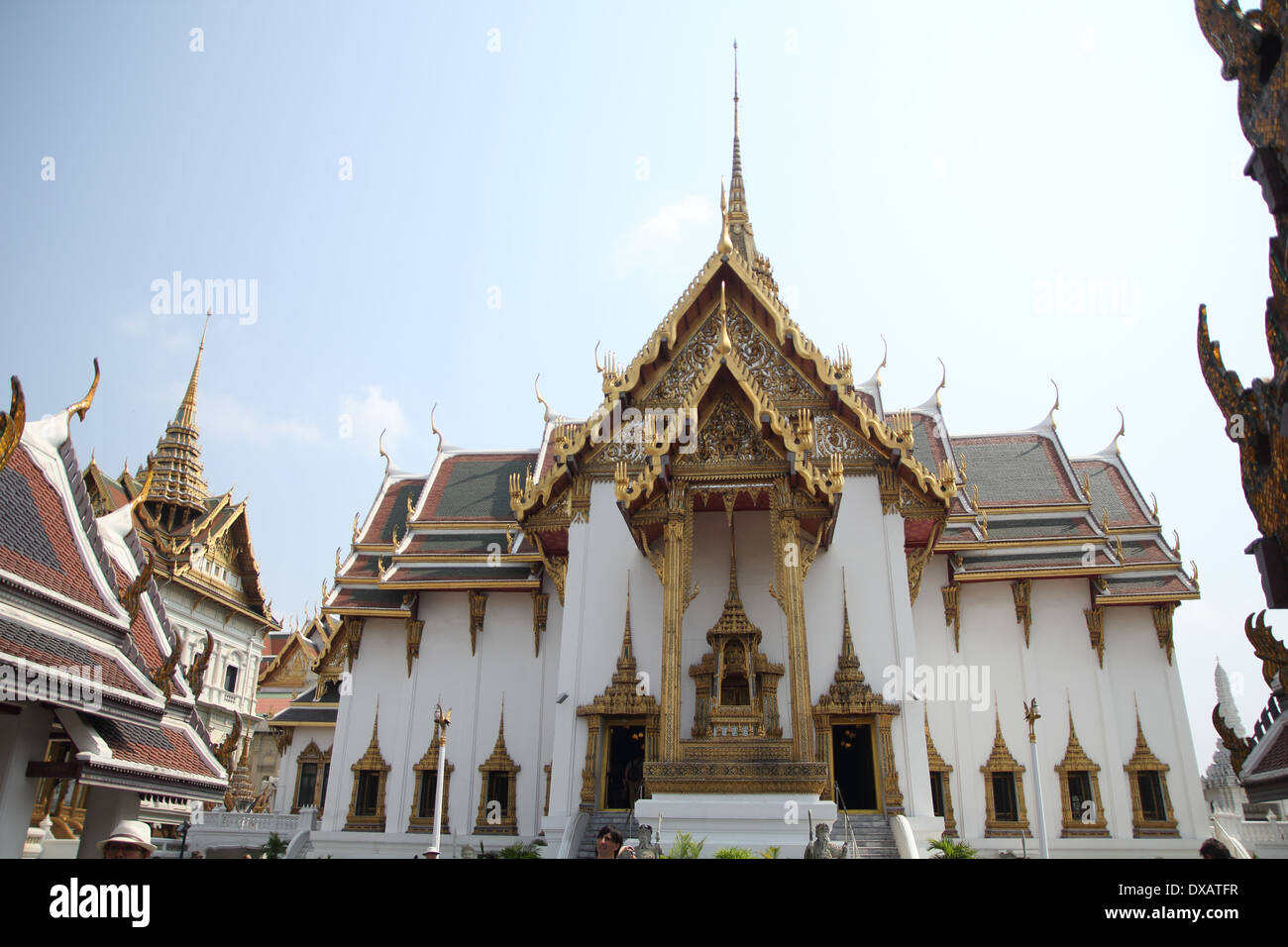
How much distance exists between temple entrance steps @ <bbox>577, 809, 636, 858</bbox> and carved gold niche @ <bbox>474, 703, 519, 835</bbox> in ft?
9.47

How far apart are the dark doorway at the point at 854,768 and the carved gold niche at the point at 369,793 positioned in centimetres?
732

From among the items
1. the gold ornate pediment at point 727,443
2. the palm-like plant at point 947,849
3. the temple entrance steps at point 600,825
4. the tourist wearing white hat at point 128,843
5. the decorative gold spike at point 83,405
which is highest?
the gold ornate pediment at point 727,443

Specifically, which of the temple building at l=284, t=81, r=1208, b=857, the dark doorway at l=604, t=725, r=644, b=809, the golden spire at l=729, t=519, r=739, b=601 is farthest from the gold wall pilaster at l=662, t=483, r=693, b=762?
the dark doorway at l=604, t=725, r=644, b=809

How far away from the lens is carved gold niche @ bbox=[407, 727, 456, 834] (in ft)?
45.1

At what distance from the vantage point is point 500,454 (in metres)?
18.4

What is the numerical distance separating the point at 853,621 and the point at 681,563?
2.64 metres

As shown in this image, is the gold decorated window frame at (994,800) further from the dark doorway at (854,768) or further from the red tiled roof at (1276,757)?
the red tiled roof at (1276,757)

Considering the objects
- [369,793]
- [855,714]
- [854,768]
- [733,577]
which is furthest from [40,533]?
[369,793]

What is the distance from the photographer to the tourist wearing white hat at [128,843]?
10.1ft

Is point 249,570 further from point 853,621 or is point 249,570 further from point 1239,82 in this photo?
point 1239,82

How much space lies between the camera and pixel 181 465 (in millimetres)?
32062

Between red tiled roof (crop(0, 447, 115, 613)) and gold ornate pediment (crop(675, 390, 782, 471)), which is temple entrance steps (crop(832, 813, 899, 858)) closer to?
gold ornate pediment (crop(675, 390, 782, 471))

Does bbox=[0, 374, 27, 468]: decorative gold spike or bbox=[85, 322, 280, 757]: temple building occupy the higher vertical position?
bbox=[85, 322, 280, 757]: temple building

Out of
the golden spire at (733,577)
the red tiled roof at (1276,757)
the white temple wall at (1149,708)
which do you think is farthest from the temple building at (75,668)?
the white temple wall at (1149,708)
